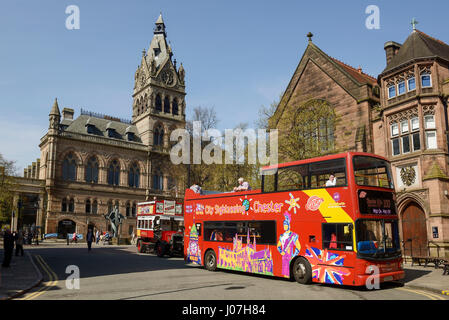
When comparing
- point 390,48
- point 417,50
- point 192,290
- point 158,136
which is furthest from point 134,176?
point 192,290

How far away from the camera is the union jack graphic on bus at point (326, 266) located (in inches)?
469

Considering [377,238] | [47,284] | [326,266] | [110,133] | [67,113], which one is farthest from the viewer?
[67,113]

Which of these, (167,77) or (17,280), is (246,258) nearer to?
(17,280)

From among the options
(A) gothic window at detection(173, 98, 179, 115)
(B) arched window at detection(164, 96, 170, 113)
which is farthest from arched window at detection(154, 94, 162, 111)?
(A) gothic window at detection(173, 98, 179, 115)

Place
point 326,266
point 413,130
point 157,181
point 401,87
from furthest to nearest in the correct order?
point 157,181 < point 401,87 < point 413,130 < point 326,266

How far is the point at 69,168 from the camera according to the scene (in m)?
55.0

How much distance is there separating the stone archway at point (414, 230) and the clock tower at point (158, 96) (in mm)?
47575

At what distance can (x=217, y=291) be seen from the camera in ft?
36.1

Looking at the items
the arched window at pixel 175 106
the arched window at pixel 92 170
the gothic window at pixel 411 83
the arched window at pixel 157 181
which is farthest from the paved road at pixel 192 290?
the arched window at pixel 175 106

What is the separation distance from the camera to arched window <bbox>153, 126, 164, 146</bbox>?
65188 mm

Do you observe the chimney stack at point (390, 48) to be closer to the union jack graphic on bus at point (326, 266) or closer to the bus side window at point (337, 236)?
the bus side window at point (337, 236)

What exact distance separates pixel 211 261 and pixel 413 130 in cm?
1442

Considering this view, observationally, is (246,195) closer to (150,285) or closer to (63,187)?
(150,285)
